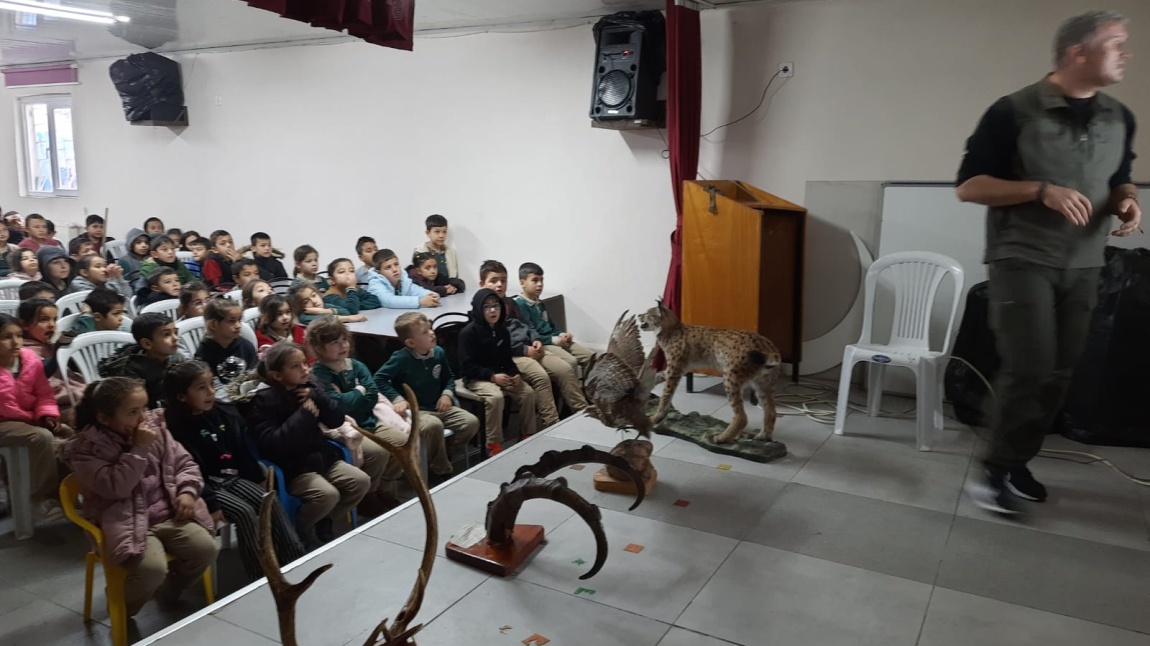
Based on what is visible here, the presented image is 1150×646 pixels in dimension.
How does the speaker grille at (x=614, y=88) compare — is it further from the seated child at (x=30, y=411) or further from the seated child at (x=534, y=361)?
the seated child at (x=30, y=411)

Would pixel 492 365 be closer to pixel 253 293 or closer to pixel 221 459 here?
pixel 253 293

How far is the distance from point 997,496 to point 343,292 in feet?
12.8

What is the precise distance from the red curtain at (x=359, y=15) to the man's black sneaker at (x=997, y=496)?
10.5ft

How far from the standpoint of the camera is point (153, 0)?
17.2ft

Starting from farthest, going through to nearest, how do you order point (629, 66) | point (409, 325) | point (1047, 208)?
point (629, 66) < point (409, 325) < point (1047, 208)

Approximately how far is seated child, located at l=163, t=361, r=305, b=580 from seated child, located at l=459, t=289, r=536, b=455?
131cm

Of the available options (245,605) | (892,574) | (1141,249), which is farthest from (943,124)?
(245,605)

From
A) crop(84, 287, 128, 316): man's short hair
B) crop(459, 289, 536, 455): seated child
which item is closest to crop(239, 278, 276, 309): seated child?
crop(84, 287, 128, 316): man's short hair

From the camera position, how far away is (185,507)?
2371mm

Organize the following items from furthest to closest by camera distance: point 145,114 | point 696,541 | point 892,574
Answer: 1. point 145,114
2. point 696,541
3. point 892,574

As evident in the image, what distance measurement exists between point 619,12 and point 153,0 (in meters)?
3.30

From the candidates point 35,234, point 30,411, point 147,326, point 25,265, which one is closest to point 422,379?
point 147,326

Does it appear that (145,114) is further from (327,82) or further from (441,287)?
(441,287)

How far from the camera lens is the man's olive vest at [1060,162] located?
2457 mm
